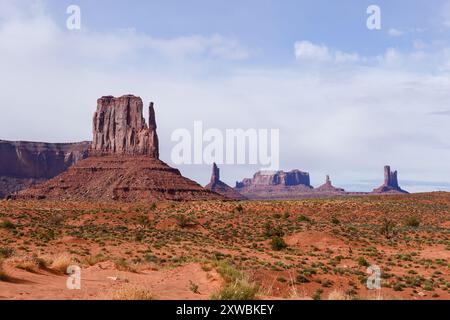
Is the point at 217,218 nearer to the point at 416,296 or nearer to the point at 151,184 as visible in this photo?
the point at 416,296

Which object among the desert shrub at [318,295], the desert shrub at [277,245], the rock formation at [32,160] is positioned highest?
the rock formation at [32,160]

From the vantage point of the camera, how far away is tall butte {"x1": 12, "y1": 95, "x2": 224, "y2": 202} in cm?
10106

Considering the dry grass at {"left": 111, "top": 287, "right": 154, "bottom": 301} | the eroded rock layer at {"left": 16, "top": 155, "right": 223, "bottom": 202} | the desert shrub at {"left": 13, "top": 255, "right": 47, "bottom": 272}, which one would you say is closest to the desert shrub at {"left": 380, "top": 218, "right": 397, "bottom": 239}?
the desert shrub at {"left": 13, "top": 255, "right": 47, "bottom": 272}

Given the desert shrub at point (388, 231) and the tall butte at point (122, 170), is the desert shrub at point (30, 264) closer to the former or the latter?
the desert shrub at point (388, 231)

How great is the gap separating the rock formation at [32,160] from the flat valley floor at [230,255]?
12499 centimetres

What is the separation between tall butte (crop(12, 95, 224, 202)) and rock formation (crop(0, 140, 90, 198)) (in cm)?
4546

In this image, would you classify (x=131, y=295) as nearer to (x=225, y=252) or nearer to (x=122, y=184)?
(x=225, y=252)

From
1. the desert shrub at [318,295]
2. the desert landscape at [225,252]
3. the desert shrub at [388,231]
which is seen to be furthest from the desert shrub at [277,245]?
the desert shrub at [318,295]

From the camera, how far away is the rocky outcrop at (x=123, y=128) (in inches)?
5123

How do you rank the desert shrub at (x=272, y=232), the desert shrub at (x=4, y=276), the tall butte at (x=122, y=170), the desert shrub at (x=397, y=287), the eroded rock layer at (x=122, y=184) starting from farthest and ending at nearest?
the tall butte at (x=122, y=170), the eroded rock layer at (x=122, y=184), the desert shrub at (x=272, y=232), the desert shrub at (x=397, y=287), the desert shrub at (x=4, y=276)

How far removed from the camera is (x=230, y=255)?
28.7 meters
